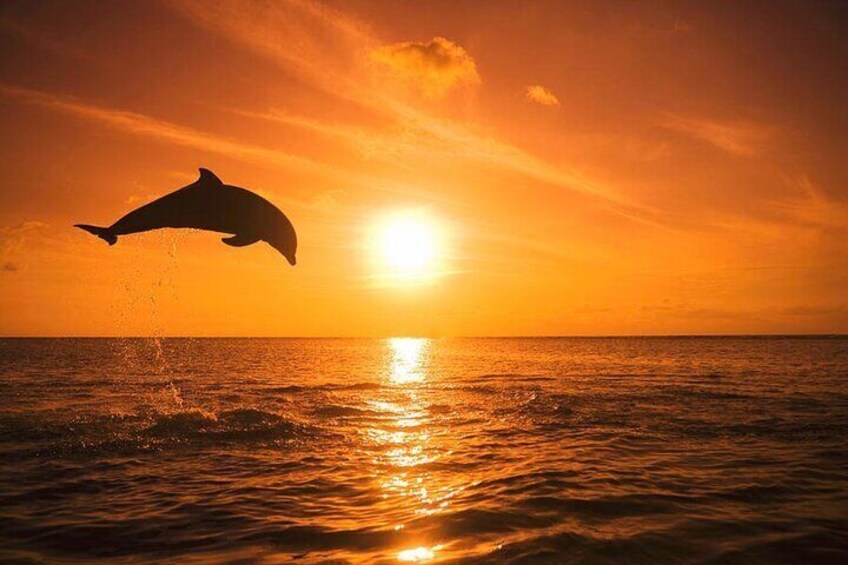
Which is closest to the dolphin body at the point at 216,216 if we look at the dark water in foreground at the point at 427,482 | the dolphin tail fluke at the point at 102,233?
the dolphin tail fluke at the point at 102,233

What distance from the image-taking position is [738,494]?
941cm

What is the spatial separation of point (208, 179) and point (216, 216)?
720 millimetres

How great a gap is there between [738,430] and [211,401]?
62.4ft

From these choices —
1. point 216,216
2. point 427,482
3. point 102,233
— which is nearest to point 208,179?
point 216,216

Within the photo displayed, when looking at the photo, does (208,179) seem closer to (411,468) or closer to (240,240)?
(240,240)

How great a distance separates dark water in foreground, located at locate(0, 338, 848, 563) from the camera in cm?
721

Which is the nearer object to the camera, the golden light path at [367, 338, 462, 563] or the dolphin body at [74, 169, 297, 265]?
the golden light path at [367, 338, 462, 563]

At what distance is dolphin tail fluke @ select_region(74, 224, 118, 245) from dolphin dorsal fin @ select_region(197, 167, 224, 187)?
72.4 inches

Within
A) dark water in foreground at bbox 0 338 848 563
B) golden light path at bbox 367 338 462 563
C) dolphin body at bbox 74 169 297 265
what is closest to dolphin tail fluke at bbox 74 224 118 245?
dolphin body at bbox 74 169 297 265

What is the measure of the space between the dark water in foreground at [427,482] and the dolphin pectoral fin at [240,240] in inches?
172

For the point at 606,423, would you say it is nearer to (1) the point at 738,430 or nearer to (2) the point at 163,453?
(1) the point at 738,430

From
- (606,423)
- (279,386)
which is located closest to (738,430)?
(606,423)

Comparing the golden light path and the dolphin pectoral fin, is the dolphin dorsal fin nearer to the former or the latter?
the dolphin pectoral fin

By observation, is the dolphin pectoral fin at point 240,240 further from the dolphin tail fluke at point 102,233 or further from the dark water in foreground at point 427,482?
the dark water in foreground at point 427,482
